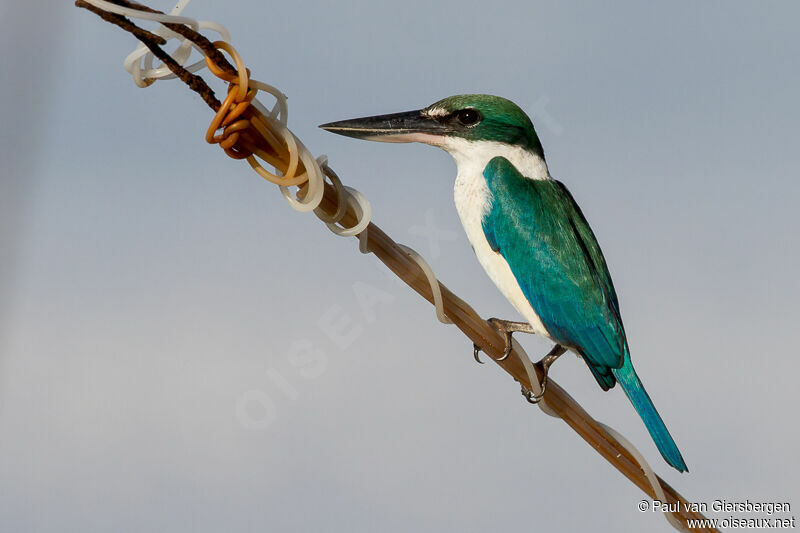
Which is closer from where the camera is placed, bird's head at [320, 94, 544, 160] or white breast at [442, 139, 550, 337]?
white breast at [442, 139, 550, 337]

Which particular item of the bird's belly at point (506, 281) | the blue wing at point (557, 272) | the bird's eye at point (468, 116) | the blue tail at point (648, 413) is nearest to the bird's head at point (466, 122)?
the bird's eye at point (468, 116)

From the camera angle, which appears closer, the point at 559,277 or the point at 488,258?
the point at 559,277

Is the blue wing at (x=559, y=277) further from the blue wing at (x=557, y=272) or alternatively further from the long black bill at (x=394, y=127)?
the long black bill at (x=394, y=127)

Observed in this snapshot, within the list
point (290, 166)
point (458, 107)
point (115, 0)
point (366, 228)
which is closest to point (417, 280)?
point (366, 228)

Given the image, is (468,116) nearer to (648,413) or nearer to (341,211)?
(648,413)

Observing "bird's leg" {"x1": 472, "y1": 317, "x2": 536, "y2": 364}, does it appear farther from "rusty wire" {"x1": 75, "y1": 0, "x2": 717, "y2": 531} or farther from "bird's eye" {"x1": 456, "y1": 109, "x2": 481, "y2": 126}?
"bird's eye" {"x1": 456, "y1": 109, "x2": 481, "y2": 126}

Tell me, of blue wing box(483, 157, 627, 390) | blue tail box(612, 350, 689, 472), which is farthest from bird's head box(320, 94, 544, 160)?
blue tail box(612, 350, 689, 472)

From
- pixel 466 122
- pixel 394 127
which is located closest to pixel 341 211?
pixel 394 127
